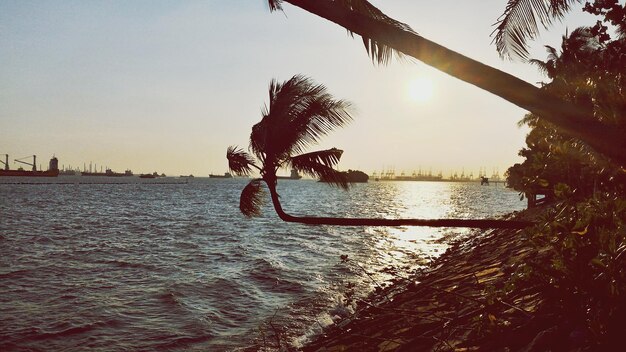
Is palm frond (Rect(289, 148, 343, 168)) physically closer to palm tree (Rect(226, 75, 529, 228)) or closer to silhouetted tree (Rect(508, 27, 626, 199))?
palm tree (Rect(226, 75, 529, 228))

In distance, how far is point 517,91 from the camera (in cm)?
328

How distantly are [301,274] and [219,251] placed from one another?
342 inches

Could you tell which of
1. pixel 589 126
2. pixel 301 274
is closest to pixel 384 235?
pixel 301 274

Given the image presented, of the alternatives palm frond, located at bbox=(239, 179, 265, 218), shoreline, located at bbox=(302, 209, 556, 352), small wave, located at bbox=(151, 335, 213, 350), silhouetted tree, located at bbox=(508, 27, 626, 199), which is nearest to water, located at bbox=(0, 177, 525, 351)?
small wave, located at bbox=(151, 335, 213, 350)

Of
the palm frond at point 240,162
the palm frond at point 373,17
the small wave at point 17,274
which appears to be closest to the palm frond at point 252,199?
the palm frond at point 240,162

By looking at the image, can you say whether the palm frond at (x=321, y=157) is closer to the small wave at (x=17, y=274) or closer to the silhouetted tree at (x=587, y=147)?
the silhouetted tree at (x=587, y=147)

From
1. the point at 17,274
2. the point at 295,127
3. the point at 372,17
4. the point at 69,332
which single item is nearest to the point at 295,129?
the point at 295,127

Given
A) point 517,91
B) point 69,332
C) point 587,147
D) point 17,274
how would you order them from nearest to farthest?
point 517,91
point 587,147
point 69,332
point 17,274

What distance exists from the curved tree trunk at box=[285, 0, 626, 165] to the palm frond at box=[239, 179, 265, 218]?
7.21 meters

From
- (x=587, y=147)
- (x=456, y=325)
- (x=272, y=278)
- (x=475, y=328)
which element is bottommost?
(x=272, y=278)

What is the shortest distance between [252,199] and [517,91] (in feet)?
25.6

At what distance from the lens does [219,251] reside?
A: 2711cm

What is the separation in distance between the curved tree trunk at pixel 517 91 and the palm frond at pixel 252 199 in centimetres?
721

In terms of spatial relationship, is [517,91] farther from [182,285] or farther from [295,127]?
[182,285]
